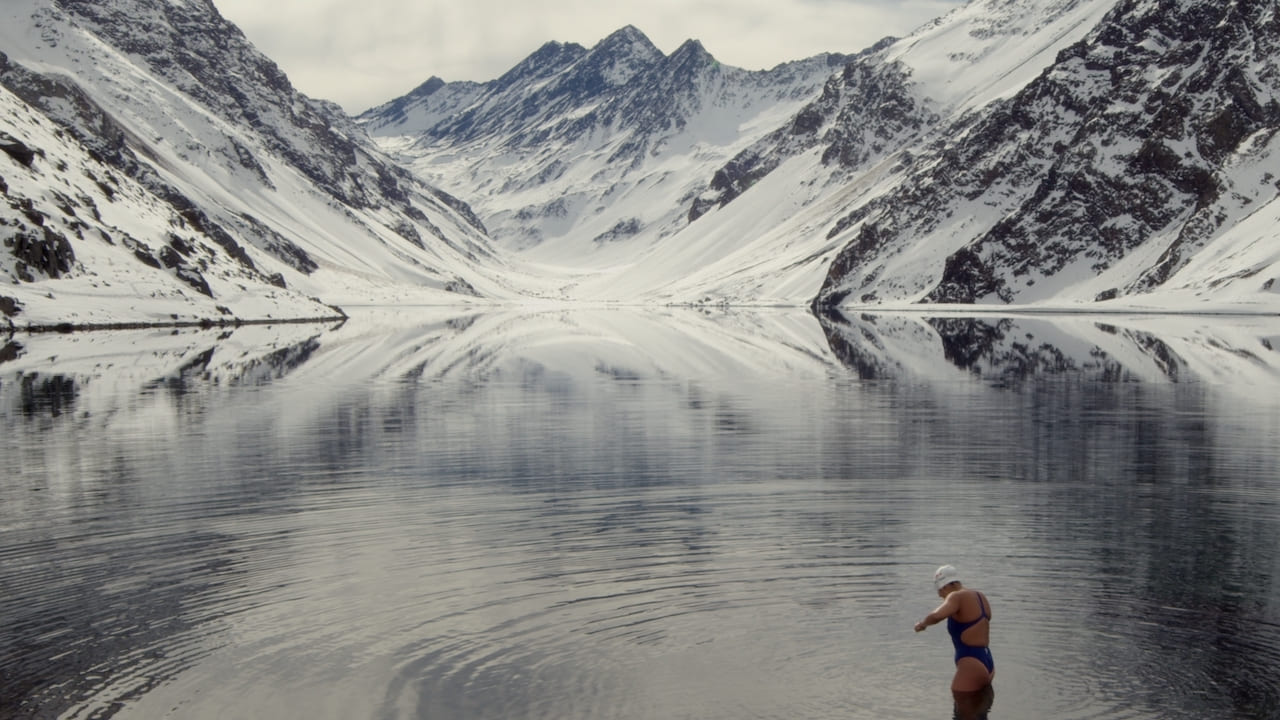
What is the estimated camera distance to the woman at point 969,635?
15.5 m

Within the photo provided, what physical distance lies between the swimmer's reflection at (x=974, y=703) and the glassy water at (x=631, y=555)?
0.17 metres

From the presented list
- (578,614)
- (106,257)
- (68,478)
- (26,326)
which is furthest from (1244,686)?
(106,257)

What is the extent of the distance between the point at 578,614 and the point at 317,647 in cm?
387

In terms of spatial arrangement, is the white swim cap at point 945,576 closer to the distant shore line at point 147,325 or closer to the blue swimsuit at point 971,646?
the blue swimsuit at point 971,646

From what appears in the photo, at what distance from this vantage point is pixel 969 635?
Result: 1555 centimetres

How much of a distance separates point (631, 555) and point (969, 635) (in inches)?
328

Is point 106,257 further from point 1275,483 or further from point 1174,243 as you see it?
point 1174,243

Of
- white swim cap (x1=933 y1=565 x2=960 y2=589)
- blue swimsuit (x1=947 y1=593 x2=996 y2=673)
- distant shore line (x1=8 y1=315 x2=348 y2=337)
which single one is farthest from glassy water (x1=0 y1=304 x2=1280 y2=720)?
distant shore line (x1=8 y1=315 x2=348 y2=337)

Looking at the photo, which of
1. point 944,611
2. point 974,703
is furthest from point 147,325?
point 974,703

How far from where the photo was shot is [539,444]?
3797 cm

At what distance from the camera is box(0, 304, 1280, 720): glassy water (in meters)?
16.1

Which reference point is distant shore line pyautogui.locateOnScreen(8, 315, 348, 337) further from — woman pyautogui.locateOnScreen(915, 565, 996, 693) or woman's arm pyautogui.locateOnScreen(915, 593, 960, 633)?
woman pyautogui.locateOnScreen(915, 565, 996, 693)

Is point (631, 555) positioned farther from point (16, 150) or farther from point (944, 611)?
point (16, 150)

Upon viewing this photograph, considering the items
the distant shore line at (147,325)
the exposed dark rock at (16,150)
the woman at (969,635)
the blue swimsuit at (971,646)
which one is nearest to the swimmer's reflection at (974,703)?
the woman at (969,635)
